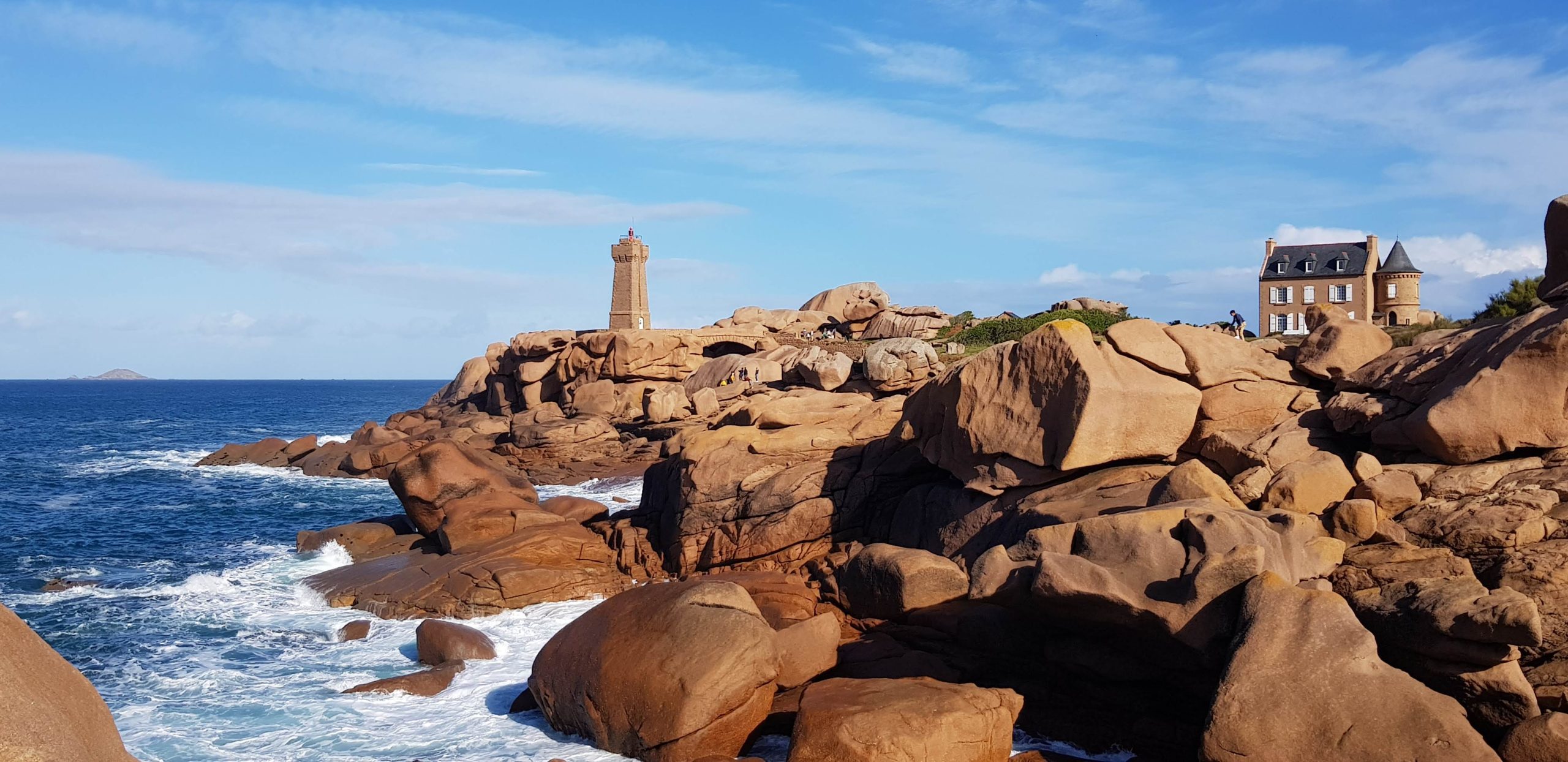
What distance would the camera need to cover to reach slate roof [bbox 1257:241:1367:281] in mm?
49125

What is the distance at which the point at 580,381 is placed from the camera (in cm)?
5581

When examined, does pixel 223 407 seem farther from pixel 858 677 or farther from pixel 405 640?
pixel 858 677

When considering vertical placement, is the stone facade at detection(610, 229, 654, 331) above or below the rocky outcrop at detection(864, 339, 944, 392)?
above

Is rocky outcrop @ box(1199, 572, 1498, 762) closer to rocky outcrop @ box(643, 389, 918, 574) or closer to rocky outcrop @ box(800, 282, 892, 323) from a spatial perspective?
rocky outcrop @ box(643, 389, 918, 574)

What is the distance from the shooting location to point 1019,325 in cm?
5119

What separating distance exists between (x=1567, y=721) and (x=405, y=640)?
18126 mm

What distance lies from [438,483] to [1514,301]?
28.1 m

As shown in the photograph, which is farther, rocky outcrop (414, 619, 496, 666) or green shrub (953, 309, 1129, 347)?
green shrub (953, 309, 1129, 347)

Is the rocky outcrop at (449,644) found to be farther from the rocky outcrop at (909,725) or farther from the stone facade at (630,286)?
the stone facade at (630,286)

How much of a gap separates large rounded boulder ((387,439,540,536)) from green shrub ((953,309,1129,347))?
2686 centimetres

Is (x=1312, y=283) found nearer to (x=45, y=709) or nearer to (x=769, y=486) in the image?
(x=769, y=486)

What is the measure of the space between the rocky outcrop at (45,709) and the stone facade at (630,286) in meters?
65.5

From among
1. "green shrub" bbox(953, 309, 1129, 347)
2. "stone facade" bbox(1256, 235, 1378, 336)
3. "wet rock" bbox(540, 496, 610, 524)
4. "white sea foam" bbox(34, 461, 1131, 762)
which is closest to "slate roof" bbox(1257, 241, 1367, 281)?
"stone facade" bbox(1256, 235, 1378, 336)

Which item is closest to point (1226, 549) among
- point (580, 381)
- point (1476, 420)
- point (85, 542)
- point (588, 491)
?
point (1476, 420)
